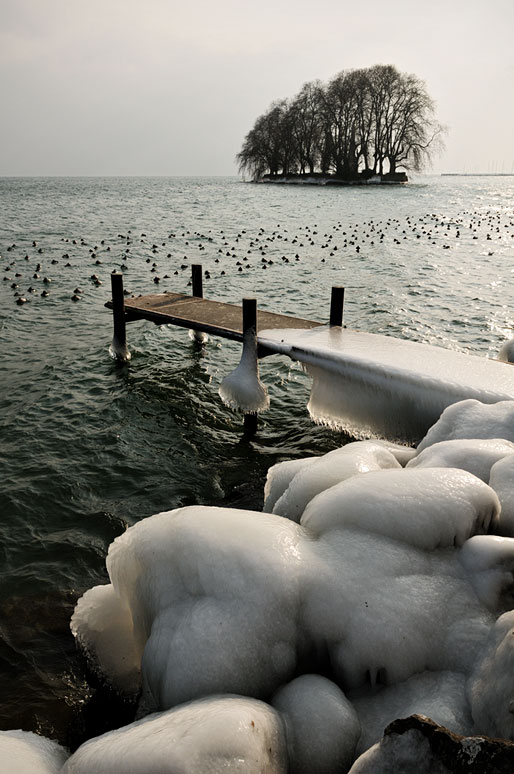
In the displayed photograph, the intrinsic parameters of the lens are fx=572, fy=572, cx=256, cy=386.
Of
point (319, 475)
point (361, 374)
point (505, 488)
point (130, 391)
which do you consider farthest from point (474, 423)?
point (130, 391)

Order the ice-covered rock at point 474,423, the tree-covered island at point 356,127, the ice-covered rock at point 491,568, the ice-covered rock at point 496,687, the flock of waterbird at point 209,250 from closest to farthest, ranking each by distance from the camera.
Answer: the ice-covered rock at point 496,687
the ice-covered rock at point 491,568
the ice-covered rock at point 474,423
the flock of waterbird at point 209,250
the tree-covered island at point 356,127

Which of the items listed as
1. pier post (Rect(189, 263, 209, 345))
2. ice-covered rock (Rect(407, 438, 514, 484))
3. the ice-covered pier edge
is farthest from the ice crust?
pier post (Rect(189, 263, 209, 345))

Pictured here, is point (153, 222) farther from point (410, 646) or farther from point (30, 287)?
point (410, 646)

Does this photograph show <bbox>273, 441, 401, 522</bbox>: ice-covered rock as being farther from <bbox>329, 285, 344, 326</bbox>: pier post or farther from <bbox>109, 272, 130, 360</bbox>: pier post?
<bbox>109, 272, 130, 360</bbox>: pier post

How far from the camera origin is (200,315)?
34.3 ft

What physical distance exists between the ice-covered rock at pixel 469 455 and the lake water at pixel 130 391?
2519mm

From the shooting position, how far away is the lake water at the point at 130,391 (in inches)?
197

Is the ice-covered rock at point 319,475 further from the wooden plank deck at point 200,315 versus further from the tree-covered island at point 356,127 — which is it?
the tree-covered island at point 356,127

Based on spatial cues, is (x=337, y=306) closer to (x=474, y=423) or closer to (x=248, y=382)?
(x=248, y=382)

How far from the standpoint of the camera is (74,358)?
11.6 meters

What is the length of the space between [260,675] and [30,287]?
16375 mm

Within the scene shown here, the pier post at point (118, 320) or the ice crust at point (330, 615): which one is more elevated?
the pier post at point (118, 320)

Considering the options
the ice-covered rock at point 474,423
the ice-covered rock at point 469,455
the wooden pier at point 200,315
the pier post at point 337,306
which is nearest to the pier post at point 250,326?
the wooden pier at point 200,315

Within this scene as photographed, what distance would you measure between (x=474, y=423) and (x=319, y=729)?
330 cm
